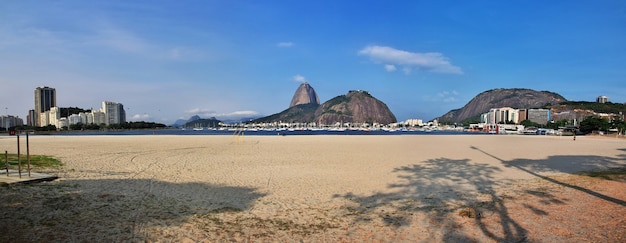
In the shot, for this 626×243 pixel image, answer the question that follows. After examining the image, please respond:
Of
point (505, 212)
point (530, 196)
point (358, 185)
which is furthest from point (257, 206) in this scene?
point (530, 196)

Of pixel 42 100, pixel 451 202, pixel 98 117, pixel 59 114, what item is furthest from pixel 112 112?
pixel 451 202

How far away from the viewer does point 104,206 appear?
673 centimetres

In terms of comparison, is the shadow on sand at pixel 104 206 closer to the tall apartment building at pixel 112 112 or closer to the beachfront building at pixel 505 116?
the beachfront building at pixel 505 116

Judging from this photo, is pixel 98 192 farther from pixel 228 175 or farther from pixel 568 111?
pixel 568 111

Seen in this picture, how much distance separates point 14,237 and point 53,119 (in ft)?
593

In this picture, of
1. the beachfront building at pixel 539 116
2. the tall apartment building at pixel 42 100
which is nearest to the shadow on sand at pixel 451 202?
the beachfront building at pixel 539 116

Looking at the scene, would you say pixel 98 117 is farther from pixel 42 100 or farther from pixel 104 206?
pixel 104 206

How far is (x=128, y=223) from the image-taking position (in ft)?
18.4

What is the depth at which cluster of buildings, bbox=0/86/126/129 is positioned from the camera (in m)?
145

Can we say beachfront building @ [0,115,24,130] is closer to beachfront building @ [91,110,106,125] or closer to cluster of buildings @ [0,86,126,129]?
cluster of buildings @ [0,86,126,129]

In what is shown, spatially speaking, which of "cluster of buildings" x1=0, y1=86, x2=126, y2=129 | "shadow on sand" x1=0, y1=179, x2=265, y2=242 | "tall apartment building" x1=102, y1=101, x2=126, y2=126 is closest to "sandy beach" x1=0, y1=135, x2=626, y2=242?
"shadow on sand" x1=0, y1=179, x2=265, y2=242

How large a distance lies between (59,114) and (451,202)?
184 meters

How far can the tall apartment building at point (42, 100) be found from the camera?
154m

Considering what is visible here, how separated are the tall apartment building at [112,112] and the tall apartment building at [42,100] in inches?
1091
